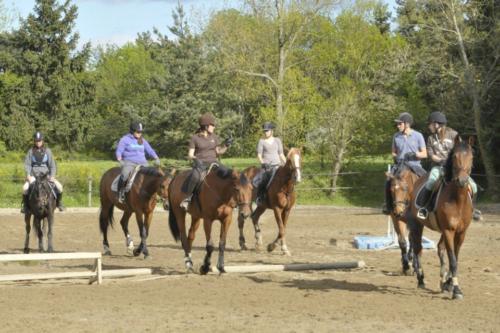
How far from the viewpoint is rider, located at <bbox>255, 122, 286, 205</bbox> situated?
16.7m

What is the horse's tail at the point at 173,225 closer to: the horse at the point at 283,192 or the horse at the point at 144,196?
the horse at the point at 144,196

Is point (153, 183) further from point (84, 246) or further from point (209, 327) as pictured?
point (209, 327)

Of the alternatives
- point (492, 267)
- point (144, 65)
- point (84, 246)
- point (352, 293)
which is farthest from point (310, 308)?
point (144, 65)

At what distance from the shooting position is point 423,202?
1155 centimetres

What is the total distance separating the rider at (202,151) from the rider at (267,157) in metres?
3.24

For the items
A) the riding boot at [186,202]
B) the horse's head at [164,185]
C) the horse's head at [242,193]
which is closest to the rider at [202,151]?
the riding boot at [186,202]

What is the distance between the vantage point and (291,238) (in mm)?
19828

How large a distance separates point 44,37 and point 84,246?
35.8 meters

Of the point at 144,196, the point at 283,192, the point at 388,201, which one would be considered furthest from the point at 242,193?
the point at 283,192

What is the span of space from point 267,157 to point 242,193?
4532mm

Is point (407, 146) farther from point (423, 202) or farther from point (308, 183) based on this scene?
point (308, 183)

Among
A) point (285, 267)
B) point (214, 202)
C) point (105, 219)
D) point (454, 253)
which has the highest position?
point (214, 202)

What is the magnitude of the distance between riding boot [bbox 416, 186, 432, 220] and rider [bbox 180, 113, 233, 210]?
342cm

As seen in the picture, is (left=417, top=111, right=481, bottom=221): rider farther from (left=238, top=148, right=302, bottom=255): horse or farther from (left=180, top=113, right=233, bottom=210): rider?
(left=238, top=148, right=302, bottom=255): horse
